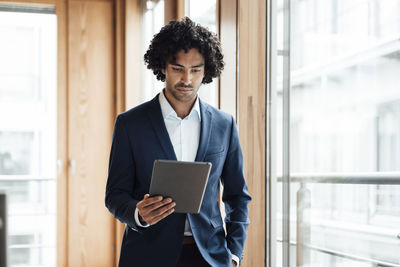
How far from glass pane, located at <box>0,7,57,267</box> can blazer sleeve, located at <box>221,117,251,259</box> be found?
298 cm

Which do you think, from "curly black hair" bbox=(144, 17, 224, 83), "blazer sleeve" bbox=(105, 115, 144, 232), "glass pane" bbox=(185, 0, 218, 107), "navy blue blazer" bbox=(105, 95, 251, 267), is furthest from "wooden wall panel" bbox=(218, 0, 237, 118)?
"blazer sleeve" bbox=(105, 115, 144, 232)

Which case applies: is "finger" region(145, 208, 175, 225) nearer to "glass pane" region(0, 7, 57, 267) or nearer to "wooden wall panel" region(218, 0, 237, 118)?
"wooden wall panel" region(218, 0, 237, 118)

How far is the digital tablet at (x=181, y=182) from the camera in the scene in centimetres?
131

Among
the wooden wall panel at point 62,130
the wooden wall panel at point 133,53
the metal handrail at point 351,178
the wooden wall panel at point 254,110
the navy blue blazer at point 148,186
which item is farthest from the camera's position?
the wooden wall panel at point 62,130

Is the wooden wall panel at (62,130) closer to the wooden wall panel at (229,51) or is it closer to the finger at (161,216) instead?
the wooden wall panel at (229,51)

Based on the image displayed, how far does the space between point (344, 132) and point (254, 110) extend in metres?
0.50

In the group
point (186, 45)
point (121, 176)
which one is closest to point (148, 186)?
point (121, 176)

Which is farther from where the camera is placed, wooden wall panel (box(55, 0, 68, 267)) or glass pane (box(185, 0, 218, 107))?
wooden wall panel (box(55, 0, 68, 267))

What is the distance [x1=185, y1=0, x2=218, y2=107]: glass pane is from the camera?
2363 mm

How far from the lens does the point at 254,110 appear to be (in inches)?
75.9

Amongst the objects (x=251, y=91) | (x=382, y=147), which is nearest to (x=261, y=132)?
(x=251, y=91)

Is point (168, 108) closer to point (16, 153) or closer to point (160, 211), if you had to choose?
point (160, 211)

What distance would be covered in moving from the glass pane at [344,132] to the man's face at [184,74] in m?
0.40

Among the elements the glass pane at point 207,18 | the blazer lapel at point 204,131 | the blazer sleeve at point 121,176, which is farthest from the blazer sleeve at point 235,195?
the glass pane at point 207,18
